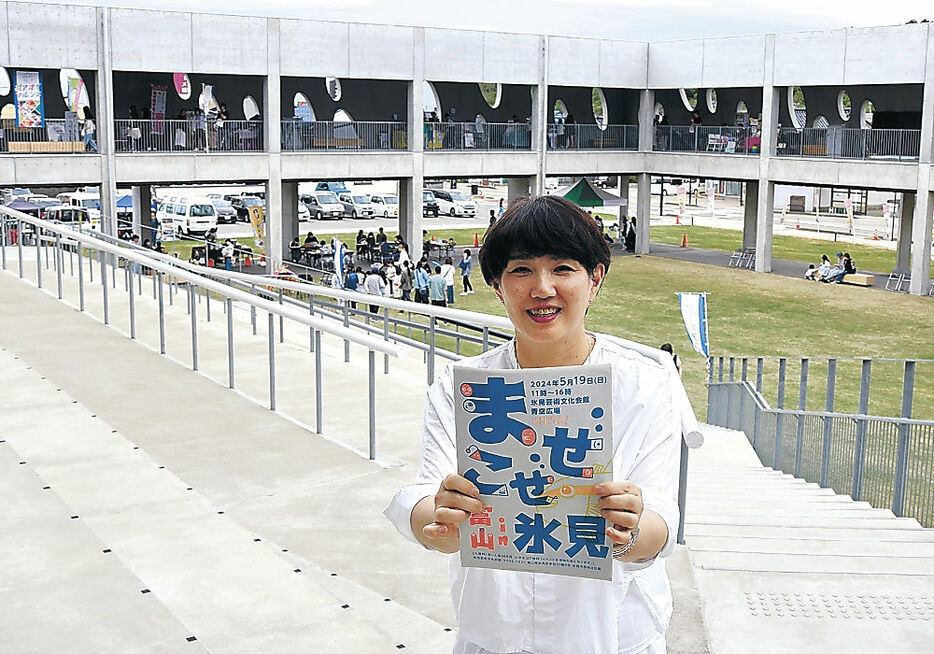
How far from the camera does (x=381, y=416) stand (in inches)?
342

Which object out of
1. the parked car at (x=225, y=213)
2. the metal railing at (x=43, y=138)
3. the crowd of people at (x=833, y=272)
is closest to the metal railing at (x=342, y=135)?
the metal railing at (x=43, y=138)

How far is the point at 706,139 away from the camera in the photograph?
39.9 metres

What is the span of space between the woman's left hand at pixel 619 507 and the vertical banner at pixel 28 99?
30.3 m

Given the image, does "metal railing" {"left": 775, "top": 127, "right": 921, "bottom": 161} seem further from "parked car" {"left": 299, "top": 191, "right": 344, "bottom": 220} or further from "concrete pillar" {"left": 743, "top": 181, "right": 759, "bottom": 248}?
"parked car" {"left": 299, "top": 191, "right": 344, "bottom": 220}

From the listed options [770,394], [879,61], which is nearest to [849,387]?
[770,394]

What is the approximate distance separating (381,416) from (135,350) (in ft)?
9.93

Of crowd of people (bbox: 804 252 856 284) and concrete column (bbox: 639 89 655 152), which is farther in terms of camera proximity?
concrete column (bbox: 639 89 655 152)

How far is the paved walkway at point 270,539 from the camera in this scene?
189 inches

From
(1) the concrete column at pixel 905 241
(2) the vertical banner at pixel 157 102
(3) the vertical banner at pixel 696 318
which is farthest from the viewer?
(1) the concrete column at pixel 905 241

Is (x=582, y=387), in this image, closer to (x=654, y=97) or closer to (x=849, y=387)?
(x=849, y=387)

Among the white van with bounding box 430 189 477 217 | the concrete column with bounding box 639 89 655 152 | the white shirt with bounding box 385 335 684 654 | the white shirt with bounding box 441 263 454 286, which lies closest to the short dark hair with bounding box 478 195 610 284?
the white shirt with bounding box 385 335 684 654

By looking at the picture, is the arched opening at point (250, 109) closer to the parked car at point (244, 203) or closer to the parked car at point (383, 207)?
the parked car at point (244, 203)

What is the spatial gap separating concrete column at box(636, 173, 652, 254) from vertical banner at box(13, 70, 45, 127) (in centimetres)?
2166

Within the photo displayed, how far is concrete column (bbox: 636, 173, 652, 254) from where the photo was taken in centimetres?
4191
